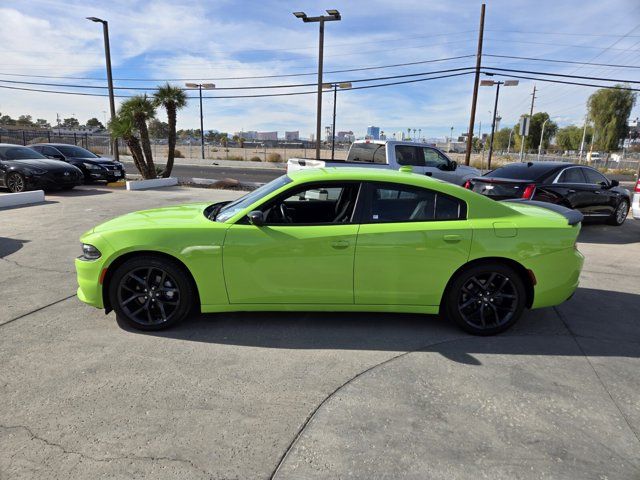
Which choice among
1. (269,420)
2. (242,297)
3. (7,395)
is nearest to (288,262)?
(242,297)

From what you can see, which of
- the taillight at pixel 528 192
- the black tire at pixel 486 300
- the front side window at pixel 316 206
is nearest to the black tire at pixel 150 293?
the front side window at pixel 316 206

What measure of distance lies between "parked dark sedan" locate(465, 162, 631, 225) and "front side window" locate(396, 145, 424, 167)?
7.71 feet

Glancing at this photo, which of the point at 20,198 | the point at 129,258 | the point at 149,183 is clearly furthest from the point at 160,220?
the point at 149,183

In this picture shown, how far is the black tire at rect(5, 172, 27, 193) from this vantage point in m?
12.2

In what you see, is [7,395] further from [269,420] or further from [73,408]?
[269,420]

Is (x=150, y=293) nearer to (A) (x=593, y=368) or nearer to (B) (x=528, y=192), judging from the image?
(A) (x=593, y=368)

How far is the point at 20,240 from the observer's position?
7078 millimetres

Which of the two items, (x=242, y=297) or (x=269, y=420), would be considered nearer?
(x=269, y=420)

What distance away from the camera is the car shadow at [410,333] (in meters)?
3.70

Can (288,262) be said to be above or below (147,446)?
above

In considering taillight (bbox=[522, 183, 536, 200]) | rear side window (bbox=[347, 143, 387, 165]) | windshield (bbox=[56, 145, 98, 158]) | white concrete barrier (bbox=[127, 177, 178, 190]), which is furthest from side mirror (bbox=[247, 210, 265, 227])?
windshield (bbox=[56, 145, 98, 158])

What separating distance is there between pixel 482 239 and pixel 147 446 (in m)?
2.97

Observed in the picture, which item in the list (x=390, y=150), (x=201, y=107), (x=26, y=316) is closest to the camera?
(x=26, y=316)

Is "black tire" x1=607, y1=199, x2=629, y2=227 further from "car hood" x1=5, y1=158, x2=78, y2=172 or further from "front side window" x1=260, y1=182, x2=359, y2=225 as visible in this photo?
"car hood" x1=5, y1=158, x2=78, y2=172
